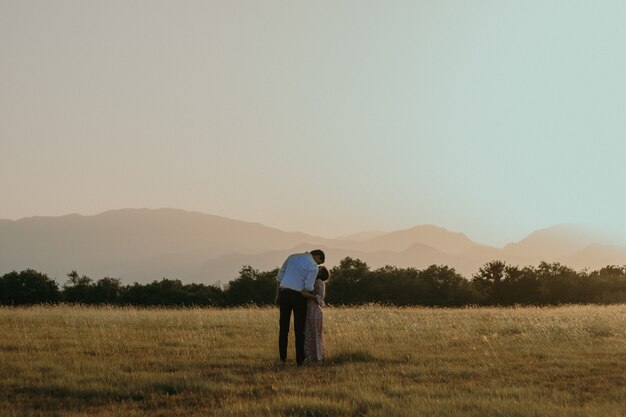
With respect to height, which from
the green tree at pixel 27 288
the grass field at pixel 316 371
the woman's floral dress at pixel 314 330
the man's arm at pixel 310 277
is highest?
the green tree at pixel 27 288

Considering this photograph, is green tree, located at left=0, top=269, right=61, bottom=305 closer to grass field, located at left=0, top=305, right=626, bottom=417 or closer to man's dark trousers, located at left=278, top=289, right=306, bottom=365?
grass field, located at left=0, top=305, right=626, bottom=417

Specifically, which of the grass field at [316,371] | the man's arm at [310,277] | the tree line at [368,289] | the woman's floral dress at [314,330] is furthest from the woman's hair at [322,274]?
the tree line at [368,289]

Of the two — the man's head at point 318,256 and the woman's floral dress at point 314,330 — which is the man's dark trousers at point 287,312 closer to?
the woman's floral dress at point 314,330

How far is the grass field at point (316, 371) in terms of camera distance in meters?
10.1

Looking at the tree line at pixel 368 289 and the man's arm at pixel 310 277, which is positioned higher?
the tree line at pixel 368 289

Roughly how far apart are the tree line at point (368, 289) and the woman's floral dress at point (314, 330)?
40.7 metres

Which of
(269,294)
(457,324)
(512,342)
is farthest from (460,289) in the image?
(512,342)

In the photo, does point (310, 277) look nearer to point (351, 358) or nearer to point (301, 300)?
point (301, 300)

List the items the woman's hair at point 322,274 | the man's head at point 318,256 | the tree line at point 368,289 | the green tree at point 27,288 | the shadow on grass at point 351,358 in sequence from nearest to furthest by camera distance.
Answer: the shadow on grass at point 351,358
the man's head at point 318,256
the woman's hair at point 322,274
the green tree at point 27,288
the tree line at point 368,289

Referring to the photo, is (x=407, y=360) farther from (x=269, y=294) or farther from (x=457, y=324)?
(x=269, y=294)

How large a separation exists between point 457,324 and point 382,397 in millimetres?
14913

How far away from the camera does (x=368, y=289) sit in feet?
196

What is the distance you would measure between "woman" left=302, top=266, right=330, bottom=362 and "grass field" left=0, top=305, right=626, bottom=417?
1.55ft

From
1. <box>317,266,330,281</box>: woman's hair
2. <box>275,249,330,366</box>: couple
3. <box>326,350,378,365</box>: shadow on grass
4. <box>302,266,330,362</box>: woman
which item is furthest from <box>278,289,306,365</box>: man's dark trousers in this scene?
<box>326,350,378,365</box>: shadow on grass
